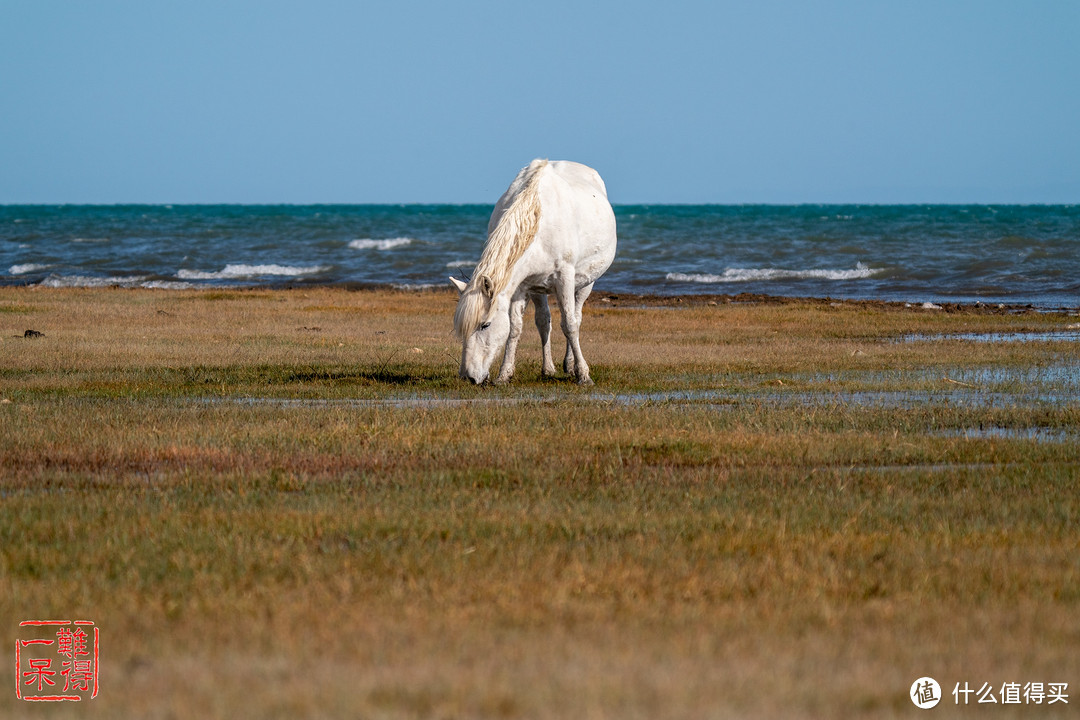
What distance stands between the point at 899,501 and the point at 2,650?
189 inches

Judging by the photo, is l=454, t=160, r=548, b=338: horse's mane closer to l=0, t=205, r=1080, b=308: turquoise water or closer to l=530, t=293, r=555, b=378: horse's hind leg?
l=530, t=293, r=555, b=378: horse's hind leg

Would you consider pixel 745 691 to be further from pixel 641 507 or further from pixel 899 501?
pixel 899 501

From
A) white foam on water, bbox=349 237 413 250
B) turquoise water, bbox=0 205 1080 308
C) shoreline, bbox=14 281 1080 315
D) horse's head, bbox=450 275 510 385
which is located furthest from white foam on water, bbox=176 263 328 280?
horse's head, bbox=450 275 510 385

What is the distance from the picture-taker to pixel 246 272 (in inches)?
1831

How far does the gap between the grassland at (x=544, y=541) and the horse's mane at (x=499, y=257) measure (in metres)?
0.86

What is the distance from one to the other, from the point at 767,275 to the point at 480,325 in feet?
109

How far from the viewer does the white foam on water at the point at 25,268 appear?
45.9m

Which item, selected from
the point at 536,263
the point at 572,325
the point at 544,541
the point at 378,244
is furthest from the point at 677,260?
the point at 544,541

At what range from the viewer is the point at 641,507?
664 centimetres

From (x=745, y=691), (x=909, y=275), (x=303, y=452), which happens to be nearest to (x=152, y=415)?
(x=303, y=452)

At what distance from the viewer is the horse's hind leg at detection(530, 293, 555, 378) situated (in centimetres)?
1363

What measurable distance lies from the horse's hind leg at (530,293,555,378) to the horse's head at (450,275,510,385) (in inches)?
65.5
